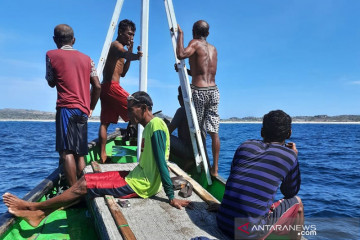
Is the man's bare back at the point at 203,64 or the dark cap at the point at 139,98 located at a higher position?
the man's bare back at the point at 203,64

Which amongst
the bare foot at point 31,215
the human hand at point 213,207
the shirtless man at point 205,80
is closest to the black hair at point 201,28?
the shirtless man at point 205,80

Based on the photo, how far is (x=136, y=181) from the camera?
3.40 m

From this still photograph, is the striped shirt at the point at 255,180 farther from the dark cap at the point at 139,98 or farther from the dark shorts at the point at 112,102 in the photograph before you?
the dark shorts at the point at 112,102

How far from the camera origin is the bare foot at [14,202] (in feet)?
10.5

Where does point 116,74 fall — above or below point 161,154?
above

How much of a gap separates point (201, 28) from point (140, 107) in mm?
2381

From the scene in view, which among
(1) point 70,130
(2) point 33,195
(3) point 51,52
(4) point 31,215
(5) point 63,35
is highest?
(5) point 63,35

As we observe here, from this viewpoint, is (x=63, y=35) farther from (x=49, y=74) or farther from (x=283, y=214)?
(x=283, y=214)

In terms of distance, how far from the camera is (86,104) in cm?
418

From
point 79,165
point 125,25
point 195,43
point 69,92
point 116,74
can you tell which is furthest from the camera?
point 116,74

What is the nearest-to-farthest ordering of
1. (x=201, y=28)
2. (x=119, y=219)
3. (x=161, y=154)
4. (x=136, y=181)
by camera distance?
1. (x=119, y=219)
2. (x=161, y=154)
3. (x=136, y=181)
4. (x=201, y=28)

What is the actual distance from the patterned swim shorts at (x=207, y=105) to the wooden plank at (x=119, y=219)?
2.36 meters

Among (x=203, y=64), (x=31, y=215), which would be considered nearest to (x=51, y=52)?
(x=31, y=215)

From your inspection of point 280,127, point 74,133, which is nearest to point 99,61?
point 74,133
